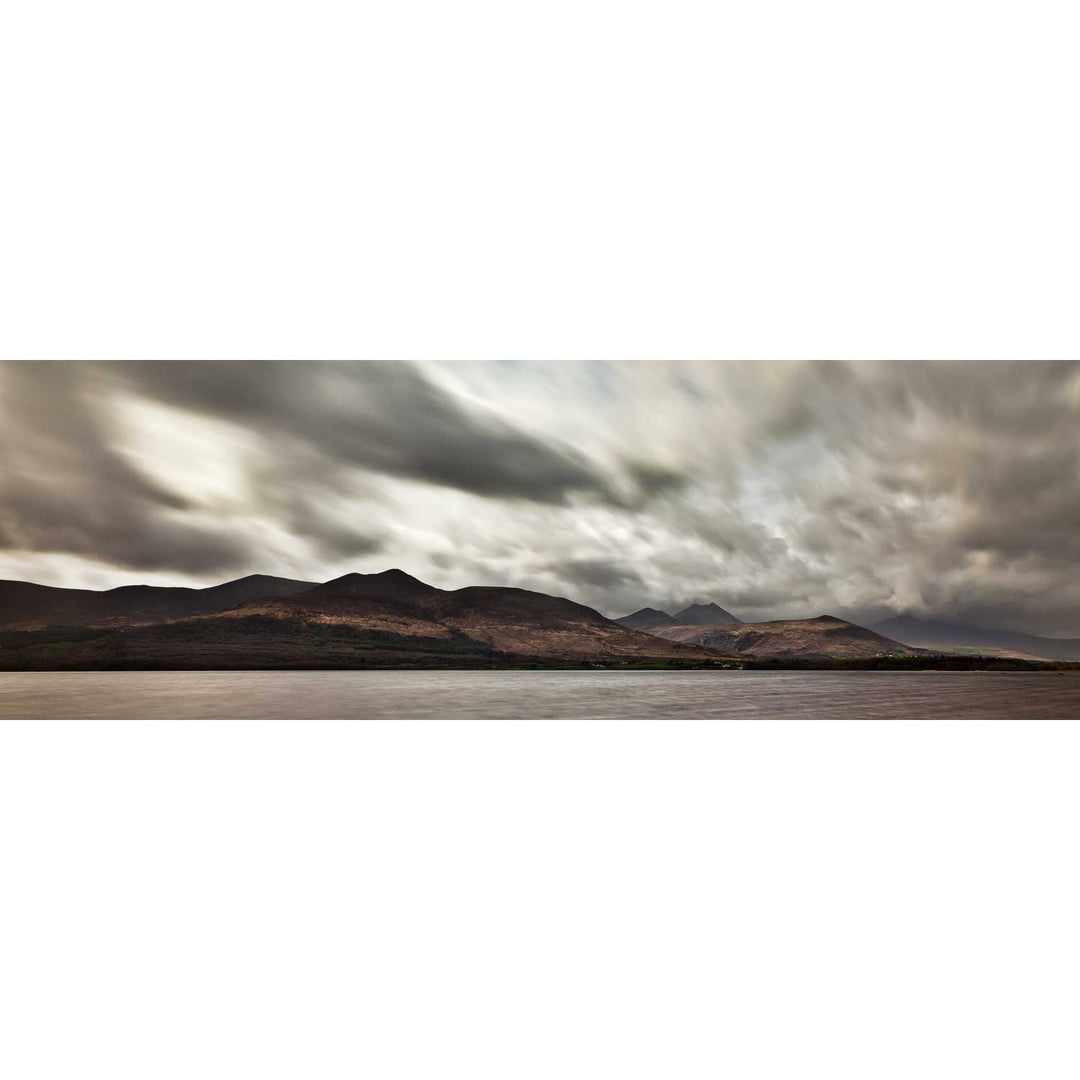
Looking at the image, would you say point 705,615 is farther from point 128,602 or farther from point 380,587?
point 128,602

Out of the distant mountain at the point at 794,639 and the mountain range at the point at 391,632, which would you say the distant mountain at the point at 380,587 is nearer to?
the mountain range at the point at 391,632

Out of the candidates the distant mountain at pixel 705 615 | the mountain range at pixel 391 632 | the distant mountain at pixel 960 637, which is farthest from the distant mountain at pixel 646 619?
the distant mountain at pixel 960 637

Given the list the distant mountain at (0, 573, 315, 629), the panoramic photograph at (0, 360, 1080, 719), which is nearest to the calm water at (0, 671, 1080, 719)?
the panoramic photograph at (0, 360, 1080, 719)

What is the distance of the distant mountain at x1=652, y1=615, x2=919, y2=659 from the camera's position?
7.82 m

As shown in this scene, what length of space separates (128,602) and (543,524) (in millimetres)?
4459

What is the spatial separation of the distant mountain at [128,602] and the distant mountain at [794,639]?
4.30 m

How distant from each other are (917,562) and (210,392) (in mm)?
7494

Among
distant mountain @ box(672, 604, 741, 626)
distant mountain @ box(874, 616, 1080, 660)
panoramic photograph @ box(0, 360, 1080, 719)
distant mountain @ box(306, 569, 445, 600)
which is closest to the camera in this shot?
panoramic photograph @ box(0, 360, 1080, 719)

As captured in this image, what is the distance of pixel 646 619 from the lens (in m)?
8.14

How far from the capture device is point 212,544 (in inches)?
308

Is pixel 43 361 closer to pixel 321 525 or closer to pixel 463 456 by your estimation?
pixel 321 525

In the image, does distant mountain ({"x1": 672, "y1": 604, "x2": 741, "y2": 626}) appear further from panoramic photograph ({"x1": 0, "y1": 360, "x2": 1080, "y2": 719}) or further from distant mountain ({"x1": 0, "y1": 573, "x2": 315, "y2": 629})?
distant mountain ({"x1": 0, "y1": 573, "x2": 315, "y2": 629})

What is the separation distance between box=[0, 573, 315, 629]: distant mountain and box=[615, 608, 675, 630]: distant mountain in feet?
11.3

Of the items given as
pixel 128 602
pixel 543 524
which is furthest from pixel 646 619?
pixel 128 602
